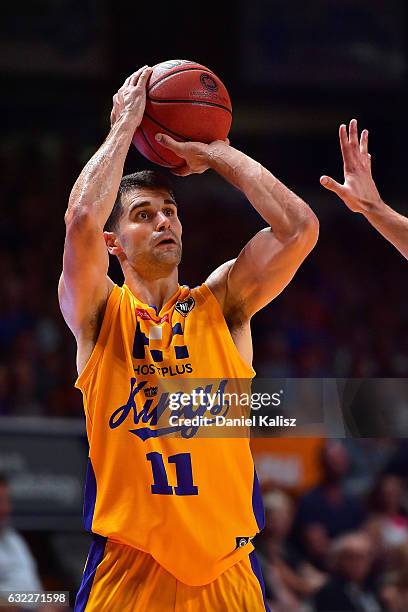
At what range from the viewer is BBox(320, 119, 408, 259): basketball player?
4.75 meters

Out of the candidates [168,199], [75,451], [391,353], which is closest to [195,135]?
[168,199]

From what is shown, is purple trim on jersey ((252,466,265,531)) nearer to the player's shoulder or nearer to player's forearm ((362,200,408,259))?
the player's shoulder

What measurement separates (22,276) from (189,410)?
7.79m

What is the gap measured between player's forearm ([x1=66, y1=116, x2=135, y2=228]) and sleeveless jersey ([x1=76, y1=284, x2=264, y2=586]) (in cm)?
44

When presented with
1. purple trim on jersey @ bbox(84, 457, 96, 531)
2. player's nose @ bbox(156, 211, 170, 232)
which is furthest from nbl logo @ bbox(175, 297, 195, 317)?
purple trim on jersey @ bbox(84, 457, 96, 531)

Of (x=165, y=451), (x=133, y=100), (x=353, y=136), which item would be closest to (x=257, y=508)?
(x=165, y=451)

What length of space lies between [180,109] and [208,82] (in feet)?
0.76

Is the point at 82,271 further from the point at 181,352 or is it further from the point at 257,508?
the point at 257,508

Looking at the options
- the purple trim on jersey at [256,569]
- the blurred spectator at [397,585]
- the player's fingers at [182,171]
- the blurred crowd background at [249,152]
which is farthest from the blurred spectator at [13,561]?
the player's fingers at [182,171]

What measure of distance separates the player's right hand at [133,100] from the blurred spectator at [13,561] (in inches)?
147

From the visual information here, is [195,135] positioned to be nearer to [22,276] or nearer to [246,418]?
[246,418]

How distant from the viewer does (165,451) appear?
4266 mm

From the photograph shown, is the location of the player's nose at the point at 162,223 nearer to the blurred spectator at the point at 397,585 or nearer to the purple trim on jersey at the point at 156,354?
the purple trim on jersey at the point at 156,354

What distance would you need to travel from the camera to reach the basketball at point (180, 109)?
4.59 metres
